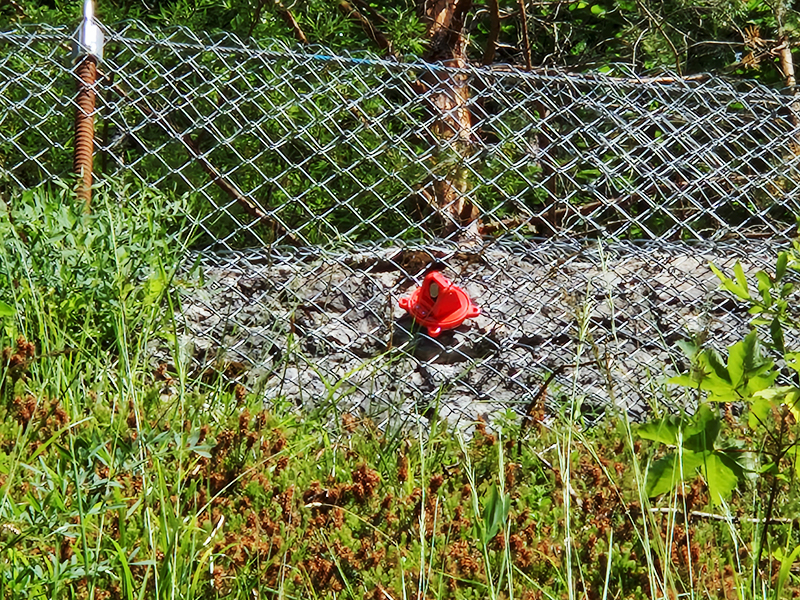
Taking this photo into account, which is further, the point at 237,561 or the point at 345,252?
the point at 345,252

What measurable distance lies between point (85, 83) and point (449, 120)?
145cm

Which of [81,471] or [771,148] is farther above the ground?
[81,471]

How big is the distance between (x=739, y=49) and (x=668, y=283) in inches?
114

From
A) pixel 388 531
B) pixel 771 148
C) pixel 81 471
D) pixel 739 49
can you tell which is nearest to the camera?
pixel 81 471

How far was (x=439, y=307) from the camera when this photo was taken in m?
3.05

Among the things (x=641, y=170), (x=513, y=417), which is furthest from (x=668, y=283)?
(x=513, y=417)

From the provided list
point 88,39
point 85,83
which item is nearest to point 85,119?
point 85,83

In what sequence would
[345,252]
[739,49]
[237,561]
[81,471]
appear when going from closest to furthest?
[81,471], [237,561], [345,252], [739,49]

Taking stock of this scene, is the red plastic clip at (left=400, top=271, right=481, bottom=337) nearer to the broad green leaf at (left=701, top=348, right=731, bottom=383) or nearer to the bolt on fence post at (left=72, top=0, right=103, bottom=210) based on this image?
the bolt on fence post at (left=72, top=0, right=103, bottom=210)

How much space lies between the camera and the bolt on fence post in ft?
9.61

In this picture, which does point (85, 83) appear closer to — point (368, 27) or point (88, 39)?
point (88, 39)

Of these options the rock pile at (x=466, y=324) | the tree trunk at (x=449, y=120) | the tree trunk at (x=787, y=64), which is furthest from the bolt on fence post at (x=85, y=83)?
the tree trunk at (x=787, y=64)

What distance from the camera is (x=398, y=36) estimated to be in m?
4.16

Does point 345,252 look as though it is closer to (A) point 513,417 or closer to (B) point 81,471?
(A) point 513,417
